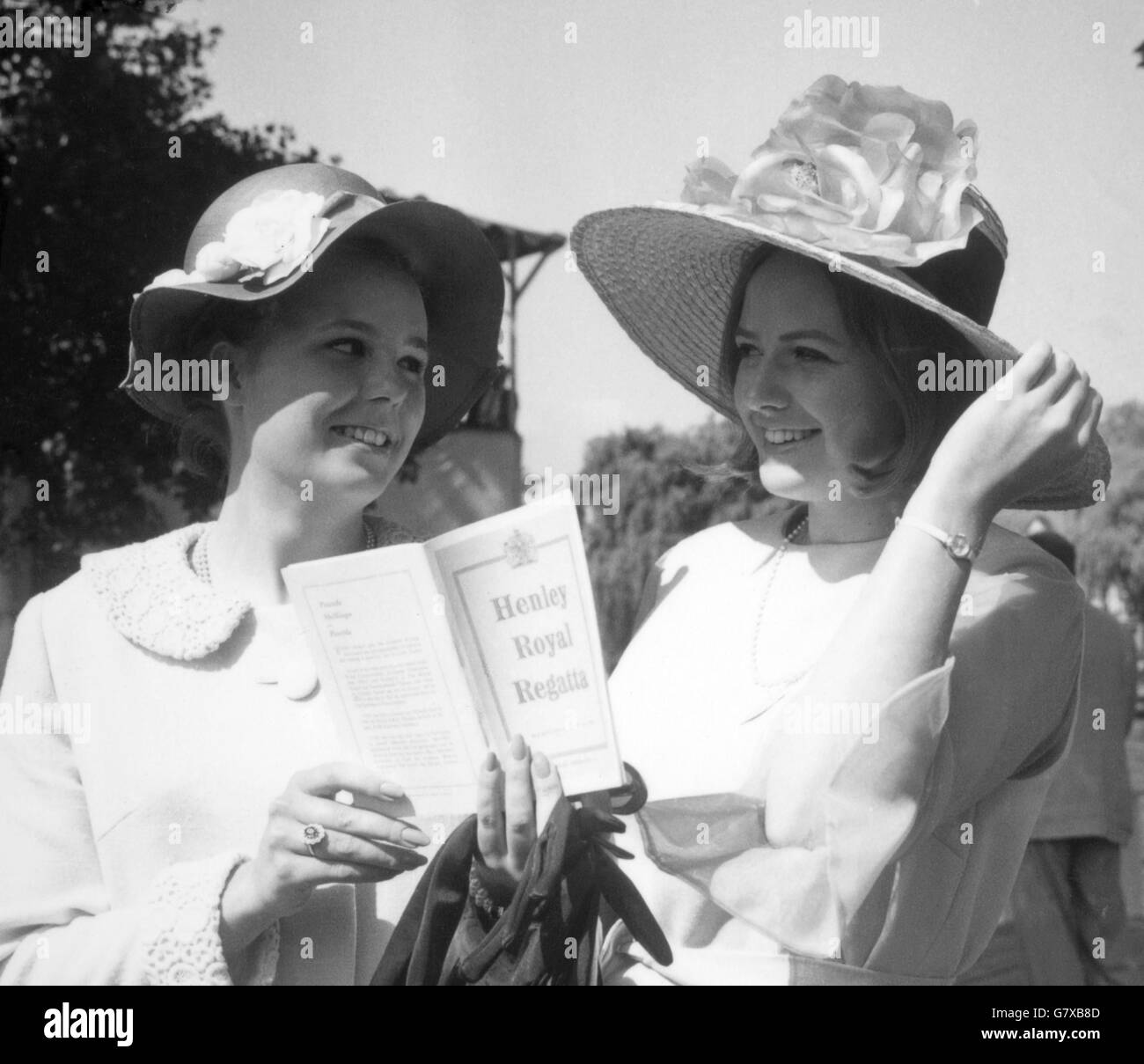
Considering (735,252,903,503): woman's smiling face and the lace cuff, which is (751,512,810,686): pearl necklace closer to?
(735,252,903,503): woman's smiling face

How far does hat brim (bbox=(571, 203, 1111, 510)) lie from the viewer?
1.52 meters

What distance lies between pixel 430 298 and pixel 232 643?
503 mm

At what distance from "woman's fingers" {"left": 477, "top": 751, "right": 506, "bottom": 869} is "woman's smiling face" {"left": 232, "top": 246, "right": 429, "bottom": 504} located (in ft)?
1.33

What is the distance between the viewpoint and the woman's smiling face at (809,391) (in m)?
1.56

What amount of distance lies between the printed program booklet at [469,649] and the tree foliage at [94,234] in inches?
33.3

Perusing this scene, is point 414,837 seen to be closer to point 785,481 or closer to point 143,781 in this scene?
point 143,781

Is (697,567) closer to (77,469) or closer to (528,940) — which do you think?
(528,940)

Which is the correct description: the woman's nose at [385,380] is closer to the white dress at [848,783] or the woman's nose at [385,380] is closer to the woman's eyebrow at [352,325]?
the woman's eyebrow at [352,325]

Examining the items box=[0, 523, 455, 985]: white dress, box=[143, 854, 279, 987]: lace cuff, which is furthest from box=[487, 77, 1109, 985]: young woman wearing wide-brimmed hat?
box=[143, 854, 279, 987]: lace cuff

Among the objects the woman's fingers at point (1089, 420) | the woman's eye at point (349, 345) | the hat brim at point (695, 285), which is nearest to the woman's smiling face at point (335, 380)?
the woman's eye at point (349, 345)

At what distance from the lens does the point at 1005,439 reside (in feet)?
4.55

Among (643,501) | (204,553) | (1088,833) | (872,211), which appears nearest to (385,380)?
(204,553)

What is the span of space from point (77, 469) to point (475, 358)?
94cm
